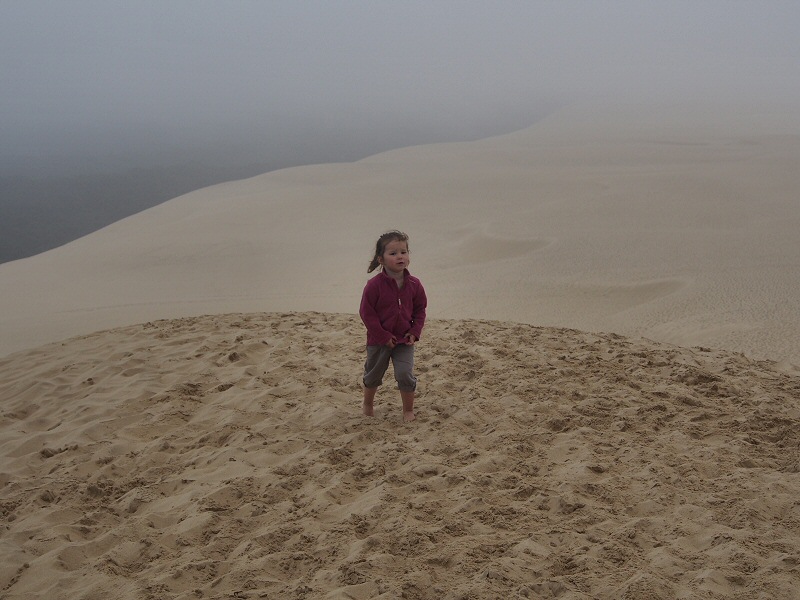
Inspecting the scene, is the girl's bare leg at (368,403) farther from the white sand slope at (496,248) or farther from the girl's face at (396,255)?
the white sand slope at (496,248)

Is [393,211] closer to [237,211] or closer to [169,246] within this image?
[237,211]

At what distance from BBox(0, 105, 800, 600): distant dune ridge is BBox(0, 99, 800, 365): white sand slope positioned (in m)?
0.09

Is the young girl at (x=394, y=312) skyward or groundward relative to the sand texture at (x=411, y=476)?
skyward

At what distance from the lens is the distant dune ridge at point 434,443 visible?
2832 mm

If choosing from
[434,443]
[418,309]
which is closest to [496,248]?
[418,309]

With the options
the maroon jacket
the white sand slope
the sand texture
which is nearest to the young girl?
the maroon jacket

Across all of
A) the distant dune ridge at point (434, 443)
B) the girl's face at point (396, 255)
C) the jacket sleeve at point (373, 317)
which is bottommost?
the distant dune ridge at point (434, 443)

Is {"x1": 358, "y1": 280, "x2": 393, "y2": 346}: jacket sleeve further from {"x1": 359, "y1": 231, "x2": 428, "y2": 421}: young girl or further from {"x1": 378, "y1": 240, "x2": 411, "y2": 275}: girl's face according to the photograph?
{"x1": 378, "y1": 240, "x2": 411, "y2": 275}: girl's face

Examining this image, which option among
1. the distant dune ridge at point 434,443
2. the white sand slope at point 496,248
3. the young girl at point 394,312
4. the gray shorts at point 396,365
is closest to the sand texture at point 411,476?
the distant dune ridge at point 434,443

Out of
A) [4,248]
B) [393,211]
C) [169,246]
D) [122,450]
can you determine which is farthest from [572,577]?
[4,248]

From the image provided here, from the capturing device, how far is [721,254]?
969 cm

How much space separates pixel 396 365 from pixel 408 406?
29 centimetres

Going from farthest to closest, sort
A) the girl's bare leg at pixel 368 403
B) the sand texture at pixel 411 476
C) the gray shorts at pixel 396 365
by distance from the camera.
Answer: the girl's bare leg at pixel 368 403 < the gray shorts at pixel 396 365 < the sand texture at pixel 411 476

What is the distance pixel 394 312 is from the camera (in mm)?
4070
